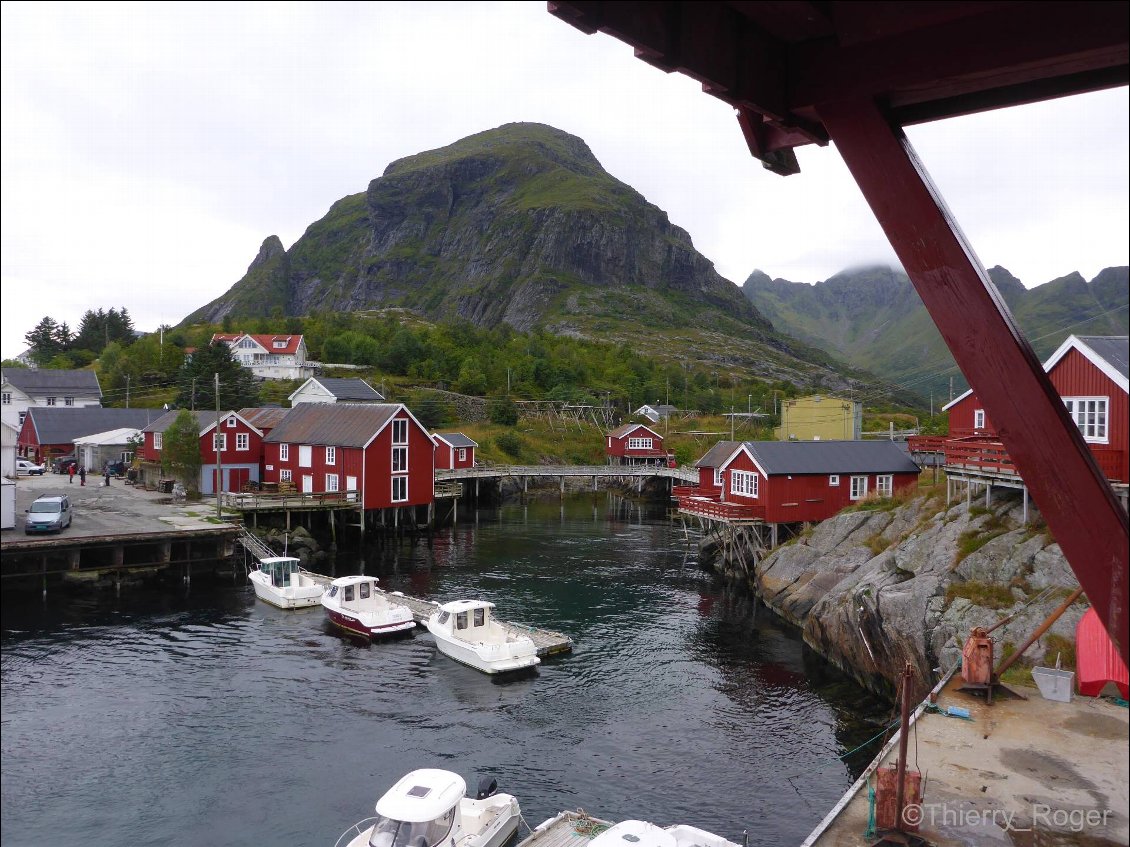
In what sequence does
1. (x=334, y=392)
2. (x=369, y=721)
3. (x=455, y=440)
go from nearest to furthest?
(x=369, y=721), (x=455, y=440), (x=334, y=392)

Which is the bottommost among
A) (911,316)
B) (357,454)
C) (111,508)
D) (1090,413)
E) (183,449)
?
(111,508)

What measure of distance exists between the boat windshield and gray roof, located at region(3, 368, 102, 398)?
57391 mm

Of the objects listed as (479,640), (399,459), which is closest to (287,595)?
(479,640)

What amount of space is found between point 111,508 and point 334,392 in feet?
144

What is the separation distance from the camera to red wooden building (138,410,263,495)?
47.2m

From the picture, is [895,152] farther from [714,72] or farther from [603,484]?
[603,484]

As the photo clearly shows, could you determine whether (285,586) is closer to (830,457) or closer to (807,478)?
(807,478)

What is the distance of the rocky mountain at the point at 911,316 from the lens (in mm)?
4039

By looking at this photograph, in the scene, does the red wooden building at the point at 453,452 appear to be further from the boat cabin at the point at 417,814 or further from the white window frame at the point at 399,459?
the boat cabin at the point at 417,814

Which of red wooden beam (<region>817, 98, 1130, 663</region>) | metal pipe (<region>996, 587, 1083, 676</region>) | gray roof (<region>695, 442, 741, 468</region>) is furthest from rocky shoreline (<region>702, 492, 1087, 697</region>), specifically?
gray roof (<region>695, 442, 741, 468</region>)

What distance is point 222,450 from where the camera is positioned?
48312mm

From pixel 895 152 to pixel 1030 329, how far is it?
2592mm

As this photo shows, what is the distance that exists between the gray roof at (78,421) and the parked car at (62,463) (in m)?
1.83

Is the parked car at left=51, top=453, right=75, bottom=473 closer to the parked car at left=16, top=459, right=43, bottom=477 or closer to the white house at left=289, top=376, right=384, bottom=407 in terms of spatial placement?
the parked car at left=16, top=459, right=43, bottom=477
